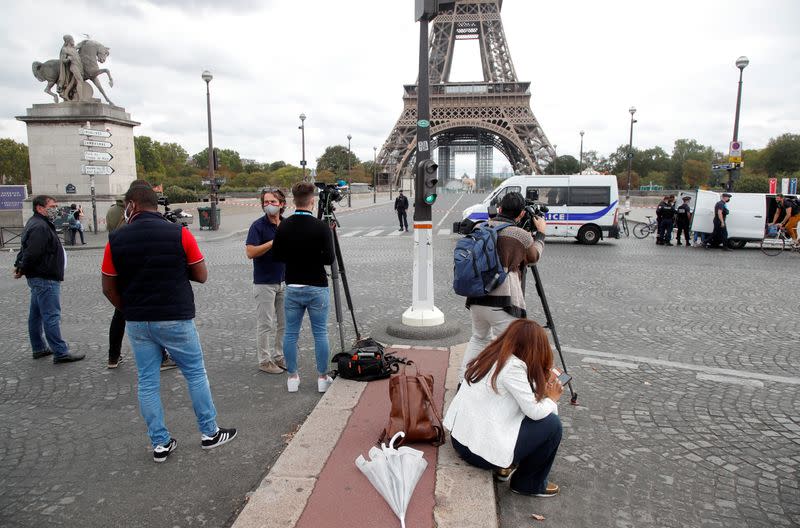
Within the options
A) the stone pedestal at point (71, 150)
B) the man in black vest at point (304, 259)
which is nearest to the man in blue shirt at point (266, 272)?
the man in black vest at point (304, 259)

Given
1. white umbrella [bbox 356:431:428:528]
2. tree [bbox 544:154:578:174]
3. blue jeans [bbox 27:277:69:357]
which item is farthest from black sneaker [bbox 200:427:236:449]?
tree [bbox 544:154:578:174]

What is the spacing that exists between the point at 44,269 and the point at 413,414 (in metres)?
4.18

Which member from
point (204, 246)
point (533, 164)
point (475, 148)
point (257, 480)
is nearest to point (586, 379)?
point (257, 480)

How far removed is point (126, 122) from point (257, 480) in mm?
20131

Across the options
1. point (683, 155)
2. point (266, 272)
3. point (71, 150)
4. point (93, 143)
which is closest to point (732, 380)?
point (266, 272)

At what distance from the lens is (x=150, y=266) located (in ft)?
10.9

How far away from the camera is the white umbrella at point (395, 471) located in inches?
112

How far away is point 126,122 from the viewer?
20031 millimetres

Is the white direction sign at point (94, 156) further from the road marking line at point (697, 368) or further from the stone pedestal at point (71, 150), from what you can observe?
the road marking line at point (697, 368)

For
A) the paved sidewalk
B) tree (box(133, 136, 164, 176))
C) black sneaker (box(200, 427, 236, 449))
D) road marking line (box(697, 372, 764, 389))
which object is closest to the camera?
the paved sidewalk

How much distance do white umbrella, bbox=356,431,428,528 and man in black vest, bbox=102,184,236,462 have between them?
1.26 m

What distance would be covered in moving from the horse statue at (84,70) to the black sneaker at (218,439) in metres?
19.6

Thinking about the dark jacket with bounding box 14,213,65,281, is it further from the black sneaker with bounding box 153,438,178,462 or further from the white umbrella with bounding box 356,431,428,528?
the white umbrella with bounding box 356,431,428,528

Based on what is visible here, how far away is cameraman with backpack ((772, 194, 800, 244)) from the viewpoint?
15980 millimetres
